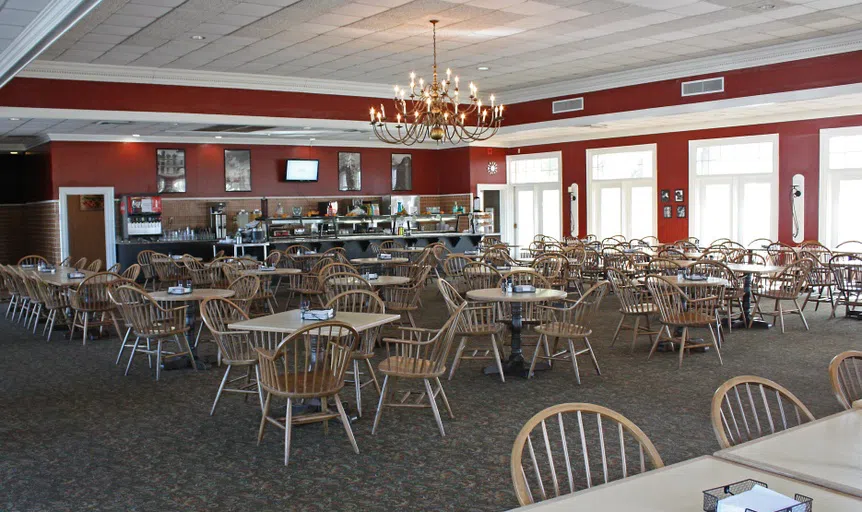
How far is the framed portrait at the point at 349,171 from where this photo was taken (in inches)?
687

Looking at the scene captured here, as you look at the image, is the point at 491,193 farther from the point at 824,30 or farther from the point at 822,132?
the point at 824,30

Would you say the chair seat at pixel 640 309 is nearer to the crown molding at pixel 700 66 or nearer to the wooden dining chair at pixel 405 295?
Answer: the wooden dining chair at pixel 405 295

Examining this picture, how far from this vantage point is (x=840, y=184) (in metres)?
12.8

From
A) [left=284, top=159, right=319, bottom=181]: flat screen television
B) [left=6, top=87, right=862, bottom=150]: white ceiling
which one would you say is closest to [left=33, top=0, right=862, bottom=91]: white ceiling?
[left=6, top=87, right=862, bottom=150]: white ceiling

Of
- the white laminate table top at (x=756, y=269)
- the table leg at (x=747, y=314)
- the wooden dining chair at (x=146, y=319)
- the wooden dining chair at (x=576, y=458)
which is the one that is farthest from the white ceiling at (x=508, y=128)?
the wooden dining chair at (x=576, y=458)

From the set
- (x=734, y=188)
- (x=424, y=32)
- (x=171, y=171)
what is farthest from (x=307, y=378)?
(x=171, y=171)

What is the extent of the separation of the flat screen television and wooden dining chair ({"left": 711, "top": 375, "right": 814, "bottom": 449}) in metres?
12.3

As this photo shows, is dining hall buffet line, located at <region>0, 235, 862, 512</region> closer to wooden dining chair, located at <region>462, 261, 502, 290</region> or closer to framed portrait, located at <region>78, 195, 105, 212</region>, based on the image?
Result: wooden dining chair, located at <region>462, 261, 502, 290</region>

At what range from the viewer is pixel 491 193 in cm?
1862

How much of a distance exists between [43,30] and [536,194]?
1347 centimetres

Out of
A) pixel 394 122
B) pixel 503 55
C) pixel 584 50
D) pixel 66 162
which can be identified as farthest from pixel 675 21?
pixel 66 162

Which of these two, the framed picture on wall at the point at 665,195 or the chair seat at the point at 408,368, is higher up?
the framed picture on wall at the point at 665,195

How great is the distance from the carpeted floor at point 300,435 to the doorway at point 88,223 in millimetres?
6997

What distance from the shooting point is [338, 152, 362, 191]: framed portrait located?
57.2ft
